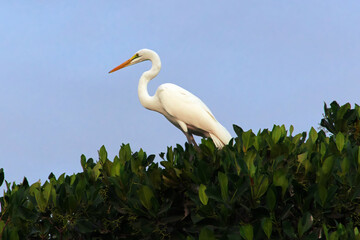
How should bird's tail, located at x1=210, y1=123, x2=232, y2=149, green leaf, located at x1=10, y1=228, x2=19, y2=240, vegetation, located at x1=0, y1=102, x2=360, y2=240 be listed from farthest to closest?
bird's tail, located at x1=210, y1=123, x2=232, y2=149 → green leaf, located at x1=10, y1=228, x2=19, y2=240 → vegetation, located at x1=0, y1=102, x2=360, y2=240

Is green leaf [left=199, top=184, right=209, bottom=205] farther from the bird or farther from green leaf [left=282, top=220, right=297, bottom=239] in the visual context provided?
the bird

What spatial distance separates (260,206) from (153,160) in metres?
1.96

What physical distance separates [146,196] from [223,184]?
2.86ft

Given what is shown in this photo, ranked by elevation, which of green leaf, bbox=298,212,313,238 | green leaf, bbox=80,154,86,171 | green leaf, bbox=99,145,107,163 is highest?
green leaf, bbox=80,154,86,171

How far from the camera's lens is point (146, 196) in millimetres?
5547

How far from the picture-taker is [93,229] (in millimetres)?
5934

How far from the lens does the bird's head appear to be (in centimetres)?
1218

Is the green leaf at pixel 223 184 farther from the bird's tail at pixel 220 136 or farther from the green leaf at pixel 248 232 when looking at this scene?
the bird's tail at pixel 220 136

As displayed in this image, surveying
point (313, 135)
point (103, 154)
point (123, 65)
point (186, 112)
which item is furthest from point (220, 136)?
point (103, 154)

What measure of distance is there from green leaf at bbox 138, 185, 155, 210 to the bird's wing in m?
5.38

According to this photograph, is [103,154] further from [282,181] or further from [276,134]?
[282,181]

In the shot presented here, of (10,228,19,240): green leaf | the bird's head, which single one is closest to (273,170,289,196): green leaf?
(10,228,19,240): green leaf

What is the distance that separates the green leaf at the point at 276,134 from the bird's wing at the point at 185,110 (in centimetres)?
436

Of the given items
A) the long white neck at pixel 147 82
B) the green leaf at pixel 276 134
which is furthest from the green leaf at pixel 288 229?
the long white neck at pixel 147 82
